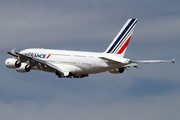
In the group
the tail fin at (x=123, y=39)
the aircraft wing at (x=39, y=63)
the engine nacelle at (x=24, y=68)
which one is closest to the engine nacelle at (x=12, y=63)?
the engine nacelle at (x=24, y=68)

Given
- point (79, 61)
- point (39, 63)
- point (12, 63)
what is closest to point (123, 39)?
point (79, 61)

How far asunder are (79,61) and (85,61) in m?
1.18

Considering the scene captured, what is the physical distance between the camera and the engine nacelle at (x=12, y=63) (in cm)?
7225

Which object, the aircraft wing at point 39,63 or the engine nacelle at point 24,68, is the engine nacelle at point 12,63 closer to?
the engine nacelle at point 24,68

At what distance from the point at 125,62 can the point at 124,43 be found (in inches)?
163

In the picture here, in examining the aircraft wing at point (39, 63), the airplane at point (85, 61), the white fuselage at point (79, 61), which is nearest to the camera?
the aircraft wing at point (39, 63)

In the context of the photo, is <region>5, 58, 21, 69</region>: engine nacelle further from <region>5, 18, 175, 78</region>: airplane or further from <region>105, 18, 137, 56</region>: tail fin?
<region>105, 18, 137, 56</region>: tail fin

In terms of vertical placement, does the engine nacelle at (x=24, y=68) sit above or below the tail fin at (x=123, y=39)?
below

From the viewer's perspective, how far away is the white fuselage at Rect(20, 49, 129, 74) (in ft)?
231

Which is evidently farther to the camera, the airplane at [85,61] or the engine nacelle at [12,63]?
the engine nacelle at [12,63]

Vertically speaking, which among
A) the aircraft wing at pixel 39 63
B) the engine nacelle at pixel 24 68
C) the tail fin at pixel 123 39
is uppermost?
the tail fin at pixel 123 39

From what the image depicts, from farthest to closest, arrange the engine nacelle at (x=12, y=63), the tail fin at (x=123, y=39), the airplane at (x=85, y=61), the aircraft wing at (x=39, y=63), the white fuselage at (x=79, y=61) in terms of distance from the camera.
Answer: the engine nacelle at (x=12, y=63)
the tail fin at (x=123, y=39)
the white fuselage at (x=79, y=61)
the airplane at (x=85, y=61)
the aircraft wing at (x=39, y=63)

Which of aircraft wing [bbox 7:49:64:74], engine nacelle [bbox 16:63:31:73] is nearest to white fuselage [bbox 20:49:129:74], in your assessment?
aircraft wing [bbox 7:49:64:74]

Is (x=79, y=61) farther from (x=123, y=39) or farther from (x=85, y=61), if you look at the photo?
(x=123, y=39)
